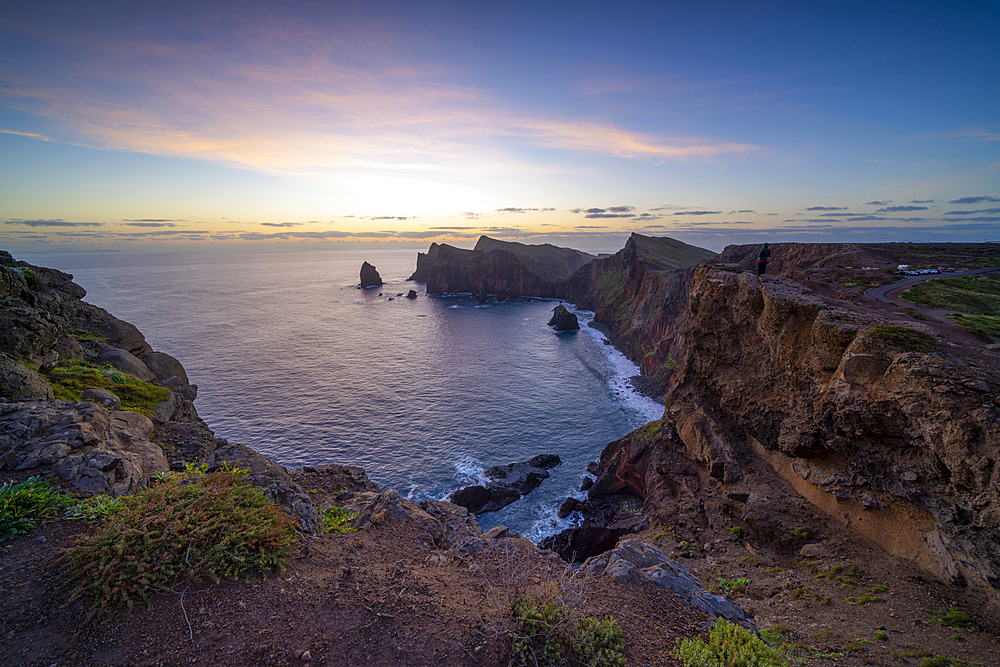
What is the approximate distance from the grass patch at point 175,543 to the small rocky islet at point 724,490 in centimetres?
42

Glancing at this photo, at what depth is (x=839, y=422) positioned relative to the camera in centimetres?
1345

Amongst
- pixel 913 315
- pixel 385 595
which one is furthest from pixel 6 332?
pixel 913 315

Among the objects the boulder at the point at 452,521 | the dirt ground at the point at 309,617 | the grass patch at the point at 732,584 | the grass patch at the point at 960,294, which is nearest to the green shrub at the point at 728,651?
the dirt ground at the point at 309,617

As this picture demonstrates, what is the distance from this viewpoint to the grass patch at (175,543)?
6.09 meters

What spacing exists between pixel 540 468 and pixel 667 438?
14610 millimetres

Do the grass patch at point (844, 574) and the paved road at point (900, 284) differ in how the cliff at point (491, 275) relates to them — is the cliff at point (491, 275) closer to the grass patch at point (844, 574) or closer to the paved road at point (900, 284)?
the paved road at point (900, 284)

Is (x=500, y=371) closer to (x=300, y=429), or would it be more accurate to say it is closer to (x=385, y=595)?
(x=300, y=429)

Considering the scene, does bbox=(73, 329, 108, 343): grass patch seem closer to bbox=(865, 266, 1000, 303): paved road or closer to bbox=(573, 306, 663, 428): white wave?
bbox=(865, 266, 1000, 303): paved road

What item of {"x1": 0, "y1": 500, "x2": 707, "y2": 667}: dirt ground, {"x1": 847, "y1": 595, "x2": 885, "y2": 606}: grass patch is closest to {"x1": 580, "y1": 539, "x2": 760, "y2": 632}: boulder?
{"x1": 0, "y1": 500, "x2": 707, "y2": 667}: dirt ground

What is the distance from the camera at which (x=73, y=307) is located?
22031 millimetres

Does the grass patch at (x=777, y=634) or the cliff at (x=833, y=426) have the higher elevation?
the cliff at (x=833, y=426)

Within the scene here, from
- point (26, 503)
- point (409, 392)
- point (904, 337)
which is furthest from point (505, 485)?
point (26, 503)

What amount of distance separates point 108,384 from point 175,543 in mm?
13851

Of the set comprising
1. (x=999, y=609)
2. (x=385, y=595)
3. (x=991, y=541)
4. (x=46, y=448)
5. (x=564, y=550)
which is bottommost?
(x=564, y=550)
